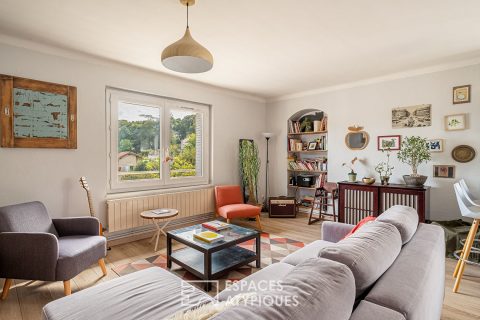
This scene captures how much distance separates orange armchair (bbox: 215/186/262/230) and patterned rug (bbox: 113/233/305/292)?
400mm

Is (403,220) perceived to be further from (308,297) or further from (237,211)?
(237,211)

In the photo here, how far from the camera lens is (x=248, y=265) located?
274 cm

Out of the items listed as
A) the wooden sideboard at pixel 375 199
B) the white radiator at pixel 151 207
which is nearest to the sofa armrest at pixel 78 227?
the white radiator at pixel 151 207

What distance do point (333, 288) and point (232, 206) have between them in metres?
3.25

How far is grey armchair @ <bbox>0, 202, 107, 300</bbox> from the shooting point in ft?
6.54

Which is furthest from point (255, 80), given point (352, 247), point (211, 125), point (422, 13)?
point (352, 247)

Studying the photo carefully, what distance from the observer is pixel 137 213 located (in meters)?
3.51

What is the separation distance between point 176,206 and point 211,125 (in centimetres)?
159

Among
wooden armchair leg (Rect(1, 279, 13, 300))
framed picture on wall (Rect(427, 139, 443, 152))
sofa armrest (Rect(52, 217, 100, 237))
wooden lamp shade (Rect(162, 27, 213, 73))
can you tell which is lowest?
wooden armchair leg (Rect(1, 279, 13, 300))

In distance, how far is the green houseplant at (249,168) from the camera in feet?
16.1

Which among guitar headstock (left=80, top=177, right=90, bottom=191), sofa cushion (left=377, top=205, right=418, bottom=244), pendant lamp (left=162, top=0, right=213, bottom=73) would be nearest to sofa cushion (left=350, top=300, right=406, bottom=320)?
sofa cushion (left=377, top=205, right=418, bottom=244)

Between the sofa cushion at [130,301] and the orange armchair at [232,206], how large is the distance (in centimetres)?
220

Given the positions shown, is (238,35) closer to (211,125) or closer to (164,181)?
(211,125)

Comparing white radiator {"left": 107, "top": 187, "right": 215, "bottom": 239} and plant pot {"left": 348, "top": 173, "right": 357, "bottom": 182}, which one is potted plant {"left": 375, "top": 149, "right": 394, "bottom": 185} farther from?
white radiator {"left": 107, "top": 187, "right": 215, "bottom": 239}
